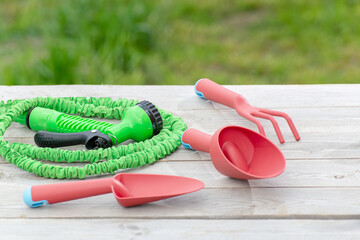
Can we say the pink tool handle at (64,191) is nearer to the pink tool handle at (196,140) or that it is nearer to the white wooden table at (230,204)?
the white wooden table at (230,204)

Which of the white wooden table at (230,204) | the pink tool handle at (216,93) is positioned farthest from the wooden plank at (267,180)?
the pink tool handle at (216,93)

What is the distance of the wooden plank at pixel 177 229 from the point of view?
107 cm

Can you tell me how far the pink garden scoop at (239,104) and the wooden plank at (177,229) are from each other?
0.39 meters

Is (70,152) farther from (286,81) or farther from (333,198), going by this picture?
(286,81)

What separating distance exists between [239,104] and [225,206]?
529 mm

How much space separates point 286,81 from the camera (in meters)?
3.27

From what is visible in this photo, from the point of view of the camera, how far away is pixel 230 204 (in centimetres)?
117

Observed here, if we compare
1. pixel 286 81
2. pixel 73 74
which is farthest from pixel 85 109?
pixel 286 81

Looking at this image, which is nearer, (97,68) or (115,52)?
(97,68)

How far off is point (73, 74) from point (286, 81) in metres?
1.38

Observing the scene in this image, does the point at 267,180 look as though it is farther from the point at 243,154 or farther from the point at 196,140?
the point at 196,140

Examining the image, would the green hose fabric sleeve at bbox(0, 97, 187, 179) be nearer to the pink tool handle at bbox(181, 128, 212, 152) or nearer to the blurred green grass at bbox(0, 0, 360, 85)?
the pink tool handle at bbox(181, 128, 212, 152)

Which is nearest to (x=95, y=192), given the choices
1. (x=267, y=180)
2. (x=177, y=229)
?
(x=177, y=229)

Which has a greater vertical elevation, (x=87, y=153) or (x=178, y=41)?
(x=87, y=153)
